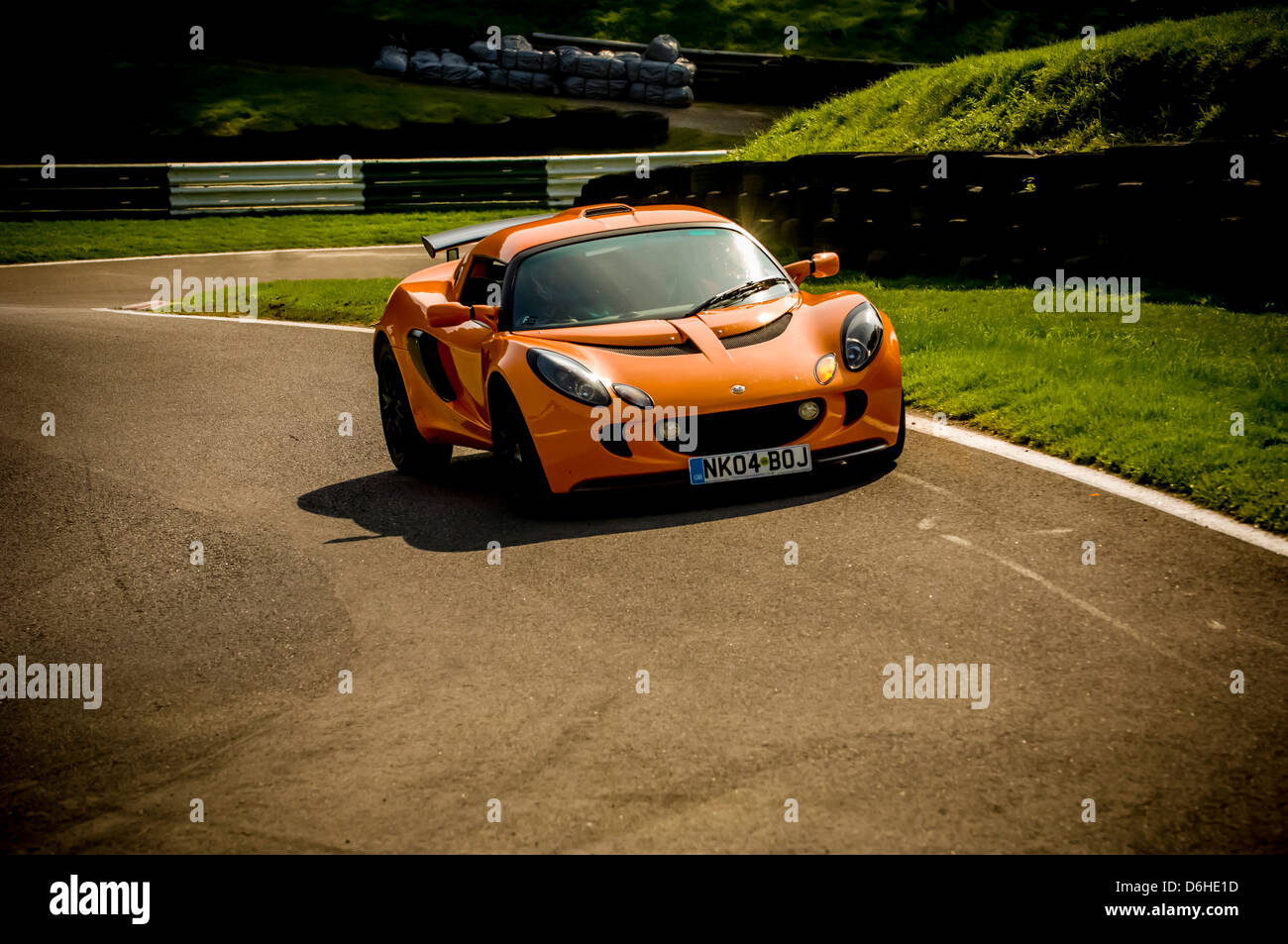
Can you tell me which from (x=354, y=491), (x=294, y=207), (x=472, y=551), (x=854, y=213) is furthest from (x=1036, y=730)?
(x=294, y=207)

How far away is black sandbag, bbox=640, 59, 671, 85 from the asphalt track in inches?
1245

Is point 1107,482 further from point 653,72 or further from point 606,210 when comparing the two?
point 653,72

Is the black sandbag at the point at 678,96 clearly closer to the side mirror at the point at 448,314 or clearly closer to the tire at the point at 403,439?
the tire at the point at 403,439

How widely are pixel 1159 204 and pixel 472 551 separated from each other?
23.9 feet

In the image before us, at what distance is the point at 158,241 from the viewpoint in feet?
74.7

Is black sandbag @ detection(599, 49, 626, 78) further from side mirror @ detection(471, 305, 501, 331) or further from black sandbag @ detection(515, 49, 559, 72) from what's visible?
side mirror @ detection(471, 305, 501, 331)

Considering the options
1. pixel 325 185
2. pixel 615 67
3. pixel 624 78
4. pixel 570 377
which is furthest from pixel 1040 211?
pixel 615 67

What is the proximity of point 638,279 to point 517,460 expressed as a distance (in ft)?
4.28

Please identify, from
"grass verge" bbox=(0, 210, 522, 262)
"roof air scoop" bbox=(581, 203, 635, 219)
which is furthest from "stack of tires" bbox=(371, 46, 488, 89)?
"roof air scoop" bbox=(581, 203, 635, 219)

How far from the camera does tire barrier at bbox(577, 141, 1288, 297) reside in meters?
10.2

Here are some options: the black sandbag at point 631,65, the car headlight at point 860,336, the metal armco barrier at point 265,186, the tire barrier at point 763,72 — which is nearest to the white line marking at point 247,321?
the car headlight at point 860,336

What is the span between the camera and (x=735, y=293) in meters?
7.07

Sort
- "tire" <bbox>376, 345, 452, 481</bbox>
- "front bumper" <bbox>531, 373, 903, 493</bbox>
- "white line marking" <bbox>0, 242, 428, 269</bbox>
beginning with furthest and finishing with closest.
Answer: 1. "white line marking" <bbox>0, 242, 428, 269</bbox>
2. "tire" <bbox>376, 345, 452, 481</bbox>
3. "front bumper" <bbox>531, 373, 903, 493</bbox>
